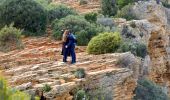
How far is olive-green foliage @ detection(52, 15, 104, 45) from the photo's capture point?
19.4 m

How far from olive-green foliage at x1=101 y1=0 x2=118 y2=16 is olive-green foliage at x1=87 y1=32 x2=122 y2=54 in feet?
26.0

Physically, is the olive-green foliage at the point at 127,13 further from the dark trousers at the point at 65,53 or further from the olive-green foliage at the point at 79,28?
the dark trousers at the point at 65,53

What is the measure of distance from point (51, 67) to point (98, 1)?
1414 centimetres

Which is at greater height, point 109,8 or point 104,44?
point 109,8

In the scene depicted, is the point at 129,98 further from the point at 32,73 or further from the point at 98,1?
the point at 98,1

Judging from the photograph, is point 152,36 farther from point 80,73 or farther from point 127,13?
point 80,73

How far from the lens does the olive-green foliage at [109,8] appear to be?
84.4 feet

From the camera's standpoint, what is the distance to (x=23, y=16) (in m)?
20.3

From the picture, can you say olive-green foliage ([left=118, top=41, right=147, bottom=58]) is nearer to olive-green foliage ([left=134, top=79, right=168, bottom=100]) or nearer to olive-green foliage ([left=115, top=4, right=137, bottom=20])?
olive-green foliage ([left=134, top=79, right=168, bottom=100])

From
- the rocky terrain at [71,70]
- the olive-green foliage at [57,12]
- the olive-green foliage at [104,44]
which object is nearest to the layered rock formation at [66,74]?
the rocky terrain at [71,70]

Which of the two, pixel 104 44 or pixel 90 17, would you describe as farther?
pixel 90 17

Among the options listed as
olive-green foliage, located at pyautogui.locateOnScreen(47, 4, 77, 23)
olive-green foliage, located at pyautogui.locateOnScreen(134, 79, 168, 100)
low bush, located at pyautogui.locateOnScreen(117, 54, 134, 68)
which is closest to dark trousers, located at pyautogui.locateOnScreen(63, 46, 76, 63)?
low bush, located at pyautogui.locateOnScreen(117, 54, 134, 68)

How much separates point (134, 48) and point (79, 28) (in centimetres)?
248

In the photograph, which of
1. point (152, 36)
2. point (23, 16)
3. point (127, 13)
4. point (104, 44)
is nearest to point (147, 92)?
point (104, 44)
